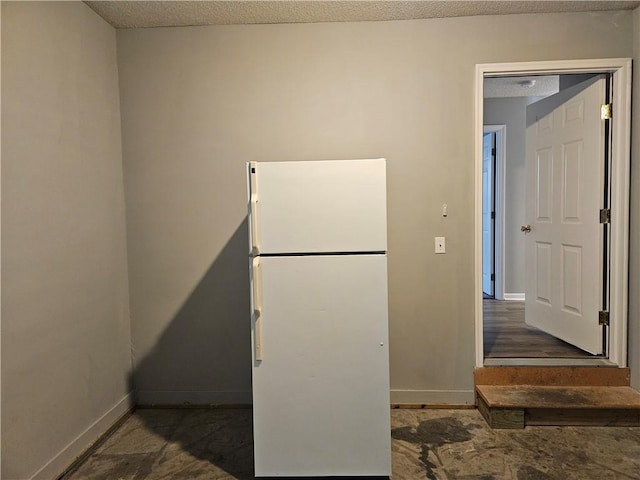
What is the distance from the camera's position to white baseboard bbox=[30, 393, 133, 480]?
1942 millimetres

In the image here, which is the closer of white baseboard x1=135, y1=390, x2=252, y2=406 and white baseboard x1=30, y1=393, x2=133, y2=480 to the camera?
white baseboard x1=30, y1=393, x2=133, y2=480

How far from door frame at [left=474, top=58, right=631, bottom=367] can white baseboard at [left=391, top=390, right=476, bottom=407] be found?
49cm

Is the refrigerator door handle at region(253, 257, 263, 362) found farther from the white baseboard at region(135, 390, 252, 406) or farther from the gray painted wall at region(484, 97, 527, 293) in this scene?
the gray painted wall at region(484, 97, 527, 293)

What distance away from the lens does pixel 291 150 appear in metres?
2.65

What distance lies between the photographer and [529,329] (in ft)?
11.8

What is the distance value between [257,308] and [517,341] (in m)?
2.43

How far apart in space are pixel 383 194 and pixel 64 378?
193 centimetres

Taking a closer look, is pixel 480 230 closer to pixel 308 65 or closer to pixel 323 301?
pixel 323 301

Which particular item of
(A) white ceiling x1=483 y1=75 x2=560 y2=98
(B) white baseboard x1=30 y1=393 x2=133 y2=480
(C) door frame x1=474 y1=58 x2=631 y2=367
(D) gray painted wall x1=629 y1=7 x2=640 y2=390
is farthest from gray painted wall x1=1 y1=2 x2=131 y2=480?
(A) white ceiling x1=483 y1=75 x2=560 y2=98

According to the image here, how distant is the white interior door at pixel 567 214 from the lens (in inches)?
106

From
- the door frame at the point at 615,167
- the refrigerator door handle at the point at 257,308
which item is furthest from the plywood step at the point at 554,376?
the refrigerator door handle at the point at 257,308

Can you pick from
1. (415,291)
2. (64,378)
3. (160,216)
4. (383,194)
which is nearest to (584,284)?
(415,291)

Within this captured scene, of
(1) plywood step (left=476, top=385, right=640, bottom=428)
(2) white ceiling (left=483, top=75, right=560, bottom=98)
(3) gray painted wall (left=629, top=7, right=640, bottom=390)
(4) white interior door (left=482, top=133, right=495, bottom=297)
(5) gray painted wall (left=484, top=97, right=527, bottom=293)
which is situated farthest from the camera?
(4) white interior door (left=482, top=133, right=495, bottom=297)

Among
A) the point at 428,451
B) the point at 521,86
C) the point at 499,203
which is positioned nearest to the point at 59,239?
the point at 428,451
